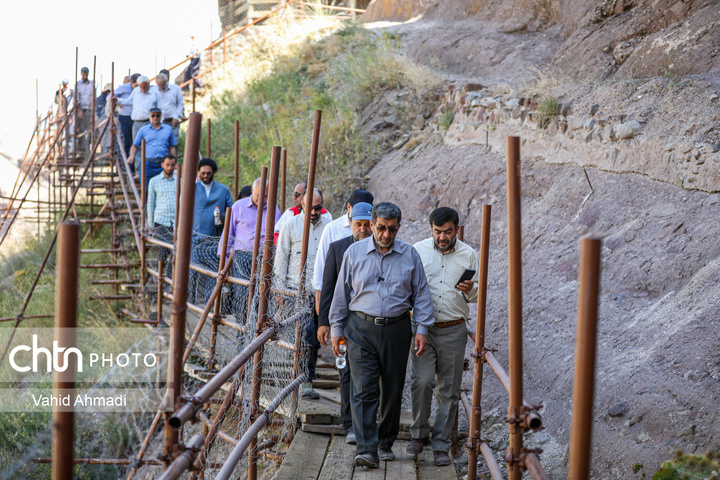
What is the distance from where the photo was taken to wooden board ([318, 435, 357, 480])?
13.8 feet

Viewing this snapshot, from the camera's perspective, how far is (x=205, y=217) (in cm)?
785

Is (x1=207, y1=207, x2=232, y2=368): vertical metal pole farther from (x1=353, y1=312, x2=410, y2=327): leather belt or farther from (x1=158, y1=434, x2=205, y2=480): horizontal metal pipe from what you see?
(x1=158, y1=434, x2=205, y2=480): horizontal metal pipe

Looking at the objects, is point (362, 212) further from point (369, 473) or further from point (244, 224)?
point (244, 224)

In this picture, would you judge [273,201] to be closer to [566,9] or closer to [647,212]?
[647,212]

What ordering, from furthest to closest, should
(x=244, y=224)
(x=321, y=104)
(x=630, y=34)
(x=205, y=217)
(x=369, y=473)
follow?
1. (x=321, y=104)
2. (x=630, y=34)
3. (x=205, y=217)
4. (x=244, y=224)
5. (x=369, y=473)

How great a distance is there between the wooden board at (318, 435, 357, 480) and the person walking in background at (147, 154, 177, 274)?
440 centimetres

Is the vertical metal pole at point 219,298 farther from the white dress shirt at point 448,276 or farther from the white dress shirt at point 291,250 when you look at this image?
the white dress shirt at point 448,276

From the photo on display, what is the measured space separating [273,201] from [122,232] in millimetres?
7821

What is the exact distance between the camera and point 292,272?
563cm

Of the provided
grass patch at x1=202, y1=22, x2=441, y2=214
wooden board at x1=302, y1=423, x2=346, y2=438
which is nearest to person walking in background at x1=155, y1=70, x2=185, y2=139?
grass patch at x1=202, y1=22, x2=441, y2=214

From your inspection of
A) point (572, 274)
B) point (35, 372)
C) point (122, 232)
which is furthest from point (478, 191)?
point (35, 372)

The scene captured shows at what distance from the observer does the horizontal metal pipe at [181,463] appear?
241 centimetres

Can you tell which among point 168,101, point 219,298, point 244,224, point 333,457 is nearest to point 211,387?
point 333,457

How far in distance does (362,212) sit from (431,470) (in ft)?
5.97
